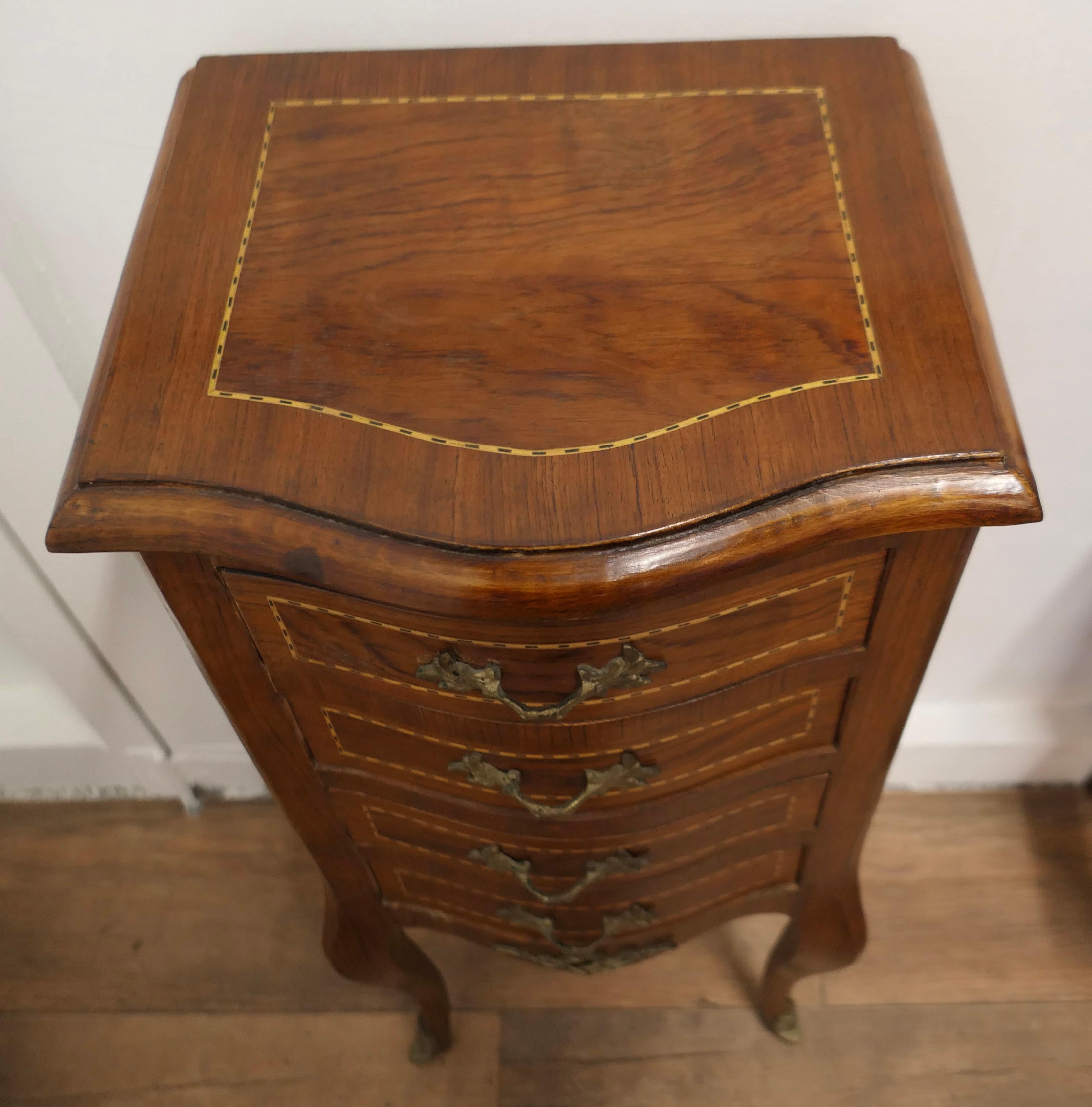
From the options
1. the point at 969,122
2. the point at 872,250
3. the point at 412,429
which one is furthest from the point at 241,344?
the point at 969,122

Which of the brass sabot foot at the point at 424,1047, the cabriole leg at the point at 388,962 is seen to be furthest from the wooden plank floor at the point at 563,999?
the cabriole leg at the point at 388,962

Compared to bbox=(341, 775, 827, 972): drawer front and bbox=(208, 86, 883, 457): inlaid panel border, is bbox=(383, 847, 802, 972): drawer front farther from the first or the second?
bbox=(208, 86, 883, 457): inlaid panel border

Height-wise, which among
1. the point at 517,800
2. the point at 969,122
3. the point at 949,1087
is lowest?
the point at 949,1087

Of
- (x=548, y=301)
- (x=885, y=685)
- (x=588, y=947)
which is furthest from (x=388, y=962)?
(x=548, y=301)

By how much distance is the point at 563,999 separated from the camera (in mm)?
1159

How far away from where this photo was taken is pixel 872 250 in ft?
1.71

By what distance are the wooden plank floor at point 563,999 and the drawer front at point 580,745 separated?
2.05 ft

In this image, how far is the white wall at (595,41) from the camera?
66 cm

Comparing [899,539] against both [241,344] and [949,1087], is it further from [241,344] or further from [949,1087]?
[949,1087]

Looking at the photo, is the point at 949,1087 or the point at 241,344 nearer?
the point at 241,344

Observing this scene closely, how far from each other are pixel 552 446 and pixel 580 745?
201mm

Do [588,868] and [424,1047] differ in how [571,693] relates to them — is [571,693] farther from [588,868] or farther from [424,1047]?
[424,1047]

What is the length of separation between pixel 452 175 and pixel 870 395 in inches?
10.8

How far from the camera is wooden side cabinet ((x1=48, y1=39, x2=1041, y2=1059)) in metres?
0.45
